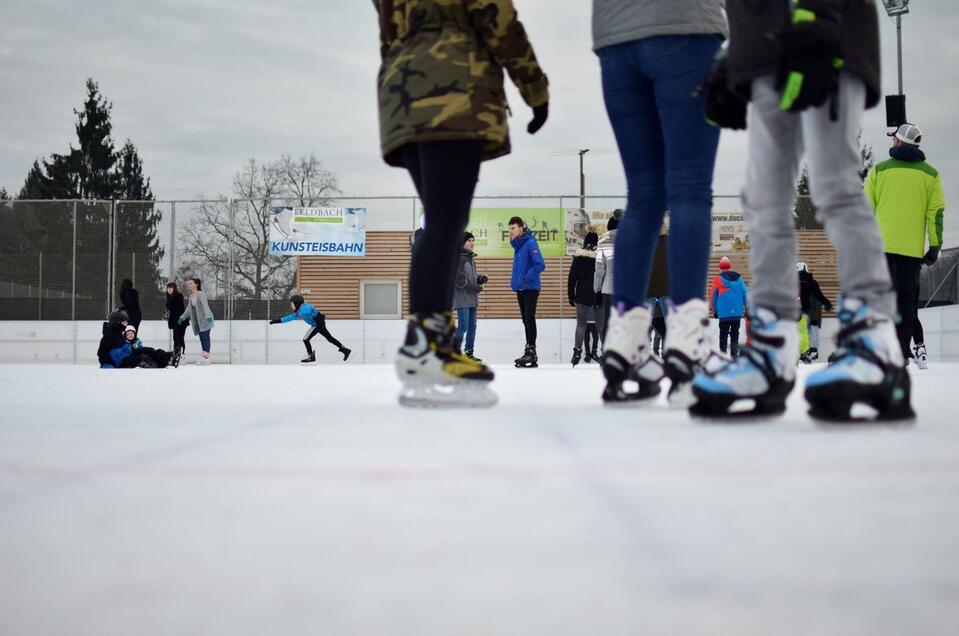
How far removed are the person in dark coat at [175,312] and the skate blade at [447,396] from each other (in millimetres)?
10895

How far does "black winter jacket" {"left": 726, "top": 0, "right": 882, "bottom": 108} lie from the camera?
5.51ft

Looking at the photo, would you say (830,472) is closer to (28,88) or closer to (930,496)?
(930,496)

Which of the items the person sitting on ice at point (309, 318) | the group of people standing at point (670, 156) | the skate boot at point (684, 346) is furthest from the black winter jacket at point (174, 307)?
the skate boot at point (684, 346)

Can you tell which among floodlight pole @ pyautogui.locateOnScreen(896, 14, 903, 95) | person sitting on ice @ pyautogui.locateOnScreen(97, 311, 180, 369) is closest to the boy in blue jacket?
floodlight pole @ pyautogui.locateOnScreen(896, 14, 903, 95)

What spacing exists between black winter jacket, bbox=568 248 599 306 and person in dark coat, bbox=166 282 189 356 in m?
6.36

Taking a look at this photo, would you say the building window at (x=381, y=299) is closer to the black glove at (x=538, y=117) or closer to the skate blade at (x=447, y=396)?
the black glove at (x=538, y=117)

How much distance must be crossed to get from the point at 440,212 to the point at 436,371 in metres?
0.47

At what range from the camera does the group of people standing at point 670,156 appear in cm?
173

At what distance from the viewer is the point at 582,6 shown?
22094 millimetres

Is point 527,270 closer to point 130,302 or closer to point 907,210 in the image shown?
point 907,210

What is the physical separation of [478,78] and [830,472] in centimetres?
167

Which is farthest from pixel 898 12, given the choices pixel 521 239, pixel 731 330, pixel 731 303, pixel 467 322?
pixel 467 322

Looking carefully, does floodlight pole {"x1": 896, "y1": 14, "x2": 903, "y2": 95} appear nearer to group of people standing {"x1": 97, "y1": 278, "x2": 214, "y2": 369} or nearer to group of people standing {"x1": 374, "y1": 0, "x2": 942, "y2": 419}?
group of people standing {"x1": 97, "y1": 278, "x2": 214, "y2": 369}

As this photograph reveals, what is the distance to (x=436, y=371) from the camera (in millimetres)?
2344
